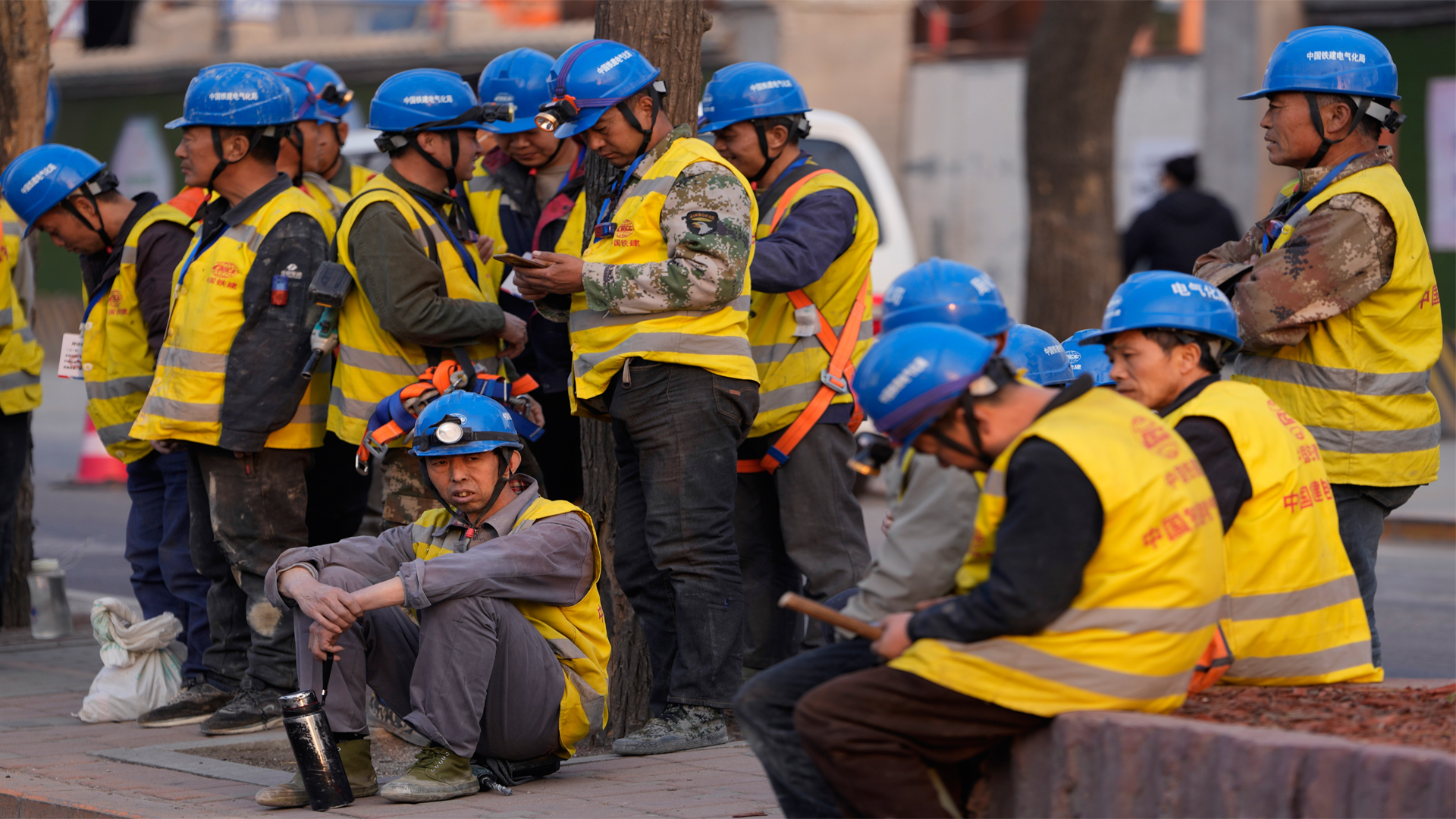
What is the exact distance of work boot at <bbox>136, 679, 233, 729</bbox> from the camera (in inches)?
240

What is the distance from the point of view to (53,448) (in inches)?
671

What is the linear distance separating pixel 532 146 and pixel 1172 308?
3093 mm

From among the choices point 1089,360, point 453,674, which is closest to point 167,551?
point 453,674

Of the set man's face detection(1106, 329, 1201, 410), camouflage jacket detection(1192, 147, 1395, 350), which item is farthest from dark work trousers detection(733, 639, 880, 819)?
camouflage jacket detection(1192, 147, 1395, 350)

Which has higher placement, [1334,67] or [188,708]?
[1334,67]

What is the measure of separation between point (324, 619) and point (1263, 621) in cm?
236

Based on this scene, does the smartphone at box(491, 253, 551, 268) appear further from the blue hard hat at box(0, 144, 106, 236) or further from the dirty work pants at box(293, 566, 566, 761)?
the blue hard hat at box(0, 144, 106, 236)

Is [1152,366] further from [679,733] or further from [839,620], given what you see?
[679,733]

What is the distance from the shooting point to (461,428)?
4.80m

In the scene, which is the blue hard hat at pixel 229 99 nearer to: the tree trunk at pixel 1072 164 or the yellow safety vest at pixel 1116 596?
the yellow safety vest at pixel 1116 596

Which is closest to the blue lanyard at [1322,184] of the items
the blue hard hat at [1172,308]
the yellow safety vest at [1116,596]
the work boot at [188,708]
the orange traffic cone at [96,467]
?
the blue hard hat at [1172,308]

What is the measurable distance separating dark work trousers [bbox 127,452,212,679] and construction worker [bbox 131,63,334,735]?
0.98 feet

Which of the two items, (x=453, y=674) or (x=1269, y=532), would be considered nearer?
(x=1269, y=532)

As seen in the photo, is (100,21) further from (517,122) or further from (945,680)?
(945,680)
